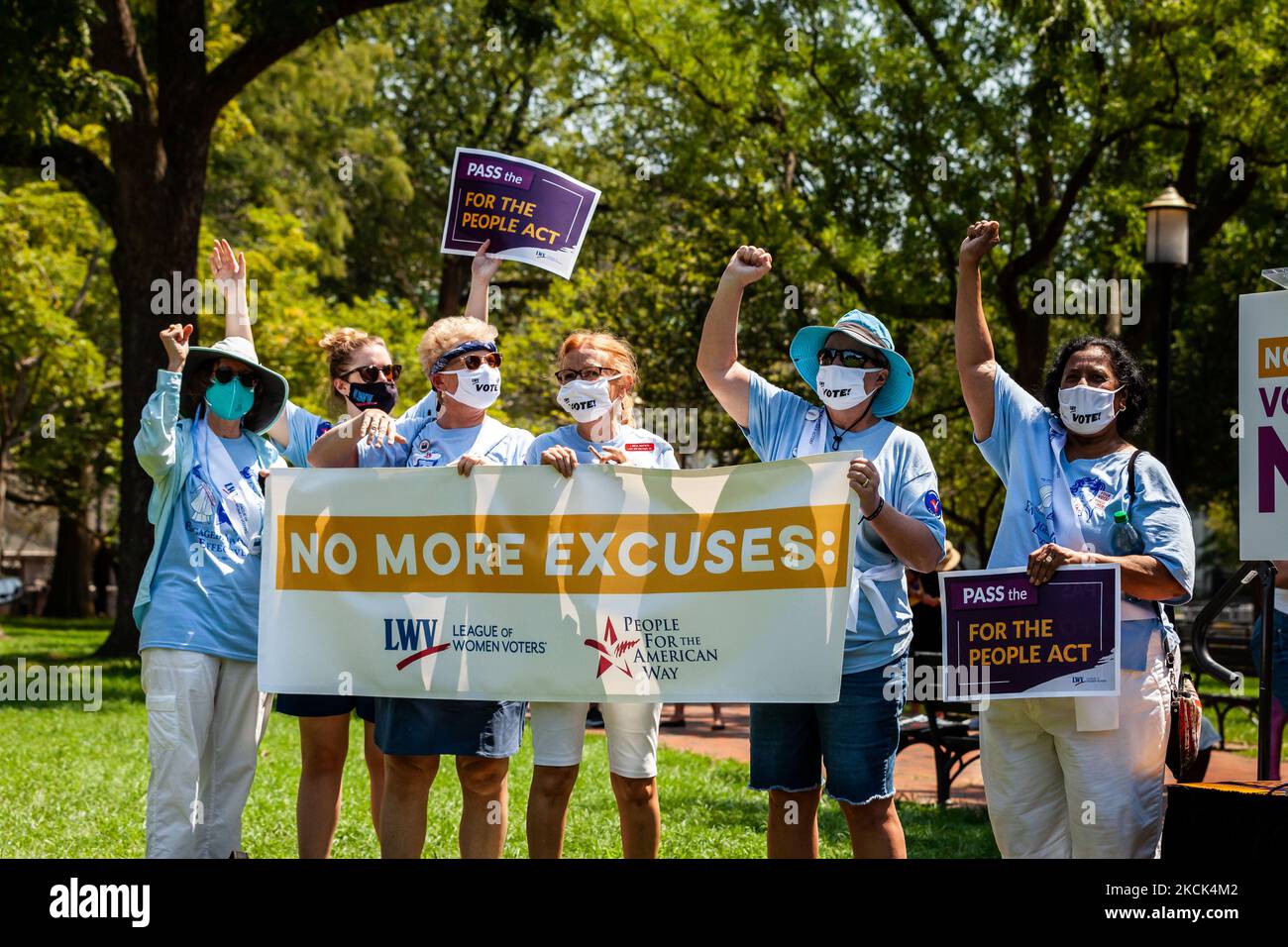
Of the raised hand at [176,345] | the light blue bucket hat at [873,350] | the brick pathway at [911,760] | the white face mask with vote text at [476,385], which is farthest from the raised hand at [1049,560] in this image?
the brick pathway at [911,760]

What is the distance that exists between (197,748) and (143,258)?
12338 mm

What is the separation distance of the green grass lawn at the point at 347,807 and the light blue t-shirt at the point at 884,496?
8.99ft

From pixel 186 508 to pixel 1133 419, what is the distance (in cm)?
329

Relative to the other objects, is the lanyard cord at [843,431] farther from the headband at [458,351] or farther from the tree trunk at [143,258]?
the tree trunk at [143,258]

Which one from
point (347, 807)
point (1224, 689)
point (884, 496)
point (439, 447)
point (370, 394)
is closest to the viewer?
point (884, 496)

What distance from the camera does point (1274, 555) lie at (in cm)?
506

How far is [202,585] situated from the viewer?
5.18m

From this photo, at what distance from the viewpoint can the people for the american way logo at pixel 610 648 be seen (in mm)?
4945

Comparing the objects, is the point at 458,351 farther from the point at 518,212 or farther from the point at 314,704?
the point at 314,704

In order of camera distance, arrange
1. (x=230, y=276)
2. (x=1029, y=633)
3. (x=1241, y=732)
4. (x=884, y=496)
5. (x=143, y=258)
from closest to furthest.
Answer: (x=1029, y=633) < (x=884, y=496) < (x=230, y=276) < (x=1241, y=732) < (x=143, y=258)

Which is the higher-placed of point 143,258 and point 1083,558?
point 143,258

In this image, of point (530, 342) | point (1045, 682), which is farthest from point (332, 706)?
point (530, 342)

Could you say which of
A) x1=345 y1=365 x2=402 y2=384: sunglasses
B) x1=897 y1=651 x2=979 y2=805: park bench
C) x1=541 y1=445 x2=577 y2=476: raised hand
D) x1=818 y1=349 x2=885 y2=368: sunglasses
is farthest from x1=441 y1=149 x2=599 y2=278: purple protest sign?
x1=897 y1=651 x2=979 y2=805: park bench

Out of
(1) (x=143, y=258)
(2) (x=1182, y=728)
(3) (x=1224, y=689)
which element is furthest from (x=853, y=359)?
(3) (x=1224, y=689)
